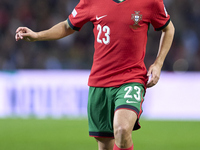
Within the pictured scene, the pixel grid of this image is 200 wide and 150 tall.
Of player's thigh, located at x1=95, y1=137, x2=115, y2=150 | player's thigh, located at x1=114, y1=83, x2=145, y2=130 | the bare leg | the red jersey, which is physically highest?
the red jersey

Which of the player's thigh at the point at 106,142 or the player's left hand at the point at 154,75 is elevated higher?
the player's left hand at the point at 154,75

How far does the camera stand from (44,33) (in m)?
4.26

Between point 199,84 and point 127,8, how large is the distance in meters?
6.39

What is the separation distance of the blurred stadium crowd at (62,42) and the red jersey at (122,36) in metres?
7.28

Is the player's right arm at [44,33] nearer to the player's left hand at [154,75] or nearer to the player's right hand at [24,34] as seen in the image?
the player's right hand at [24,34]

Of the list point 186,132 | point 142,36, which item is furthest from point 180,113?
point 142,36

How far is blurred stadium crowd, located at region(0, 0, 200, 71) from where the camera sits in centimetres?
1190

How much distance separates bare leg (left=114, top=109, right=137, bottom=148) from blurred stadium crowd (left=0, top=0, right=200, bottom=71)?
7694 mm

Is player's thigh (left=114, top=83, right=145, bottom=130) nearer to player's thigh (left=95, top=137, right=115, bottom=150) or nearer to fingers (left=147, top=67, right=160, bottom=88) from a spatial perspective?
fingers (left=147, top=67, right=160, bottom=88)

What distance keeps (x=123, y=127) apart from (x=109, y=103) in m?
0.53

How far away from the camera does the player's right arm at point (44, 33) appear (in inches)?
159

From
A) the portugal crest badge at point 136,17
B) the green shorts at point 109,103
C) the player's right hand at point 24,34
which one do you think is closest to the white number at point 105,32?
the portugal crest badge at point 136,17

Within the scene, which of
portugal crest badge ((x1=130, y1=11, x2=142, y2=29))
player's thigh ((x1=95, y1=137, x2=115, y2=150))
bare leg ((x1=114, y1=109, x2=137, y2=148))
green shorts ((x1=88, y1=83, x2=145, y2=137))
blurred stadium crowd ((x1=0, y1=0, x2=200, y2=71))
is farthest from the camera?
blurred stadium crowd ((x1=0, y1=0, x2=200, y2=71))

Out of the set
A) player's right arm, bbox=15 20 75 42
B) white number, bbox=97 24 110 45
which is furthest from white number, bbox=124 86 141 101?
player's right arm, bbox=15 20 75 42
